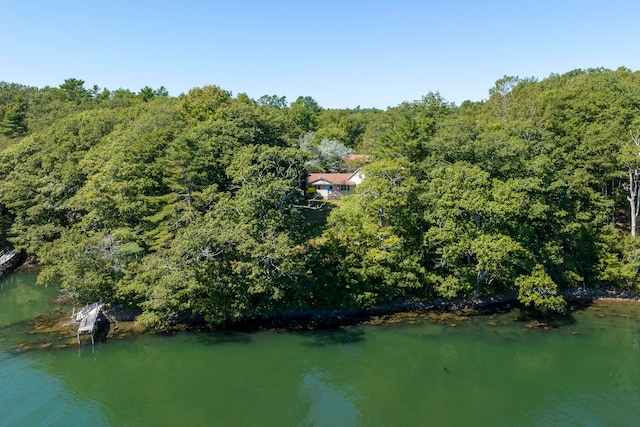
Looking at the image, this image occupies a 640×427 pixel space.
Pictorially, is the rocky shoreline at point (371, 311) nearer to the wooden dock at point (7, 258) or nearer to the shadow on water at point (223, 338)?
the shadow on water at point (223, 338)

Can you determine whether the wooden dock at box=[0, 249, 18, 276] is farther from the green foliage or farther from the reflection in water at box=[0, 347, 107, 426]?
the green foliage

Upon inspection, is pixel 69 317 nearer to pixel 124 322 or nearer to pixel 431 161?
pixel 124 322

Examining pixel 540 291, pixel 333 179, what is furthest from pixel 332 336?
pixel 333 179

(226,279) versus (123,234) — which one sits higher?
(123,234)

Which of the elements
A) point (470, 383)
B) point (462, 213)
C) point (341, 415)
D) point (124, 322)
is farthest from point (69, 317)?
point (462, 213)

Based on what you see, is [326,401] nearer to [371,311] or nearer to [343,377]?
[343,377]

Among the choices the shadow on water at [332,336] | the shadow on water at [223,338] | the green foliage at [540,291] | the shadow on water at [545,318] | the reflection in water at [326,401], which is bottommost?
the reflection in water at [326,401]

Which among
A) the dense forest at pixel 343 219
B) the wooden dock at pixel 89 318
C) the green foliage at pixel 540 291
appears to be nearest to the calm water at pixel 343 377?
the wooden dock at pixel 89 318
